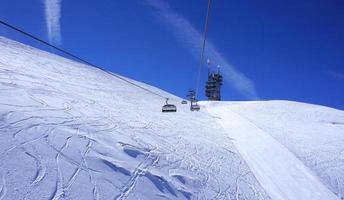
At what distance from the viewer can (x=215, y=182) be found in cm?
1011

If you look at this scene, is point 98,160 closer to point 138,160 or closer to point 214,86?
point 138,160

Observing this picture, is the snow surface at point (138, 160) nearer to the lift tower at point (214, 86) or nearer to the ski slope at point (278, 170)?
the ski slope at point (278, 170)

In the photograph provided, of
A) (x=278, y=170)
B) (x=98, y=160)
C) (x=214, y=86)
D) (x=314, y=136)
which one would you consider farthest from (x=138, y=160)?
(x=214, y=86)

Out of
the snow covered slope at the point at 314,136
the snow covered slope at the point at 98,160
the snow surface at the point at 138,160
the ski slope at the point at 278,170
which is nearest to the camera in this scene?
the snow covered slope at the point at 98,160

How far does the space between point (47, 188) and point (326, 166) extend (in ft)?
39.4

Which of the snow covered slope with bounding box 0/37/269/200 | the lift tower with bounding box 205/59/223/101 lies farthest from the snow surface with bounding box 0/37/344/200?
the lift tower with bounding box 205/59/223/101

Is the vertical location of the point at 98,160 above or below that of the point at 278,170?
above

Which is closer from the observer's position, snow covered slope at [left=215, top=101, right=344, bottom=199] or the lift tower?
snow covered slope at [left=215, top=101, right=344, bottom=199]

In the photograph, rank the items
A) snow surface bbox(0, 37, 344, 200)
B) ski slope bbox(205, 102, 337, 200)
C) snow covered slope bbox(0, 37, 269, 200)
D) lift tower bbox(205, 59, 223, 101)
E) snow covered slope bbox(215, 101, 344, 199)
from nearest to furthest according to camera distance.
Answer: snow covered slope bbox(0, 37, 269, 200) → snow surface bbox(0, 37, 344, 200) → ski slope bbox(205, 102, 337, 200) → snow covered slope bbox(215, 101, 344, 199) → lift tower bbox(205, 59, 223, 101)

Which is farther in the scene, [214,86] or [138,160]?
[214,86]

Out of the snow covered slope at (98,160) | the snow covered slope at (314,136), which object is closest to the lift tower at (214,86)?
the snow covered slope at (314,136)

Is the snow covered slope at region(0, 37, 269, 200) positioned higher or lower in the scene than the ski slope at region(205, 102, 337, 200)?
higher

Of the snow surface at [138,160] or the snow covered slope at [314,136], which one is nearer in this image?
the snow surface at [138,160]

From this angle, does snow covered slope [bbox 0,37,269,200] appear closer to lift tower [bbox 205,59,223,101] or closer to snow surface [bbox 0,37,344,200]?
snow surface [bbox 0,37,344,200]
